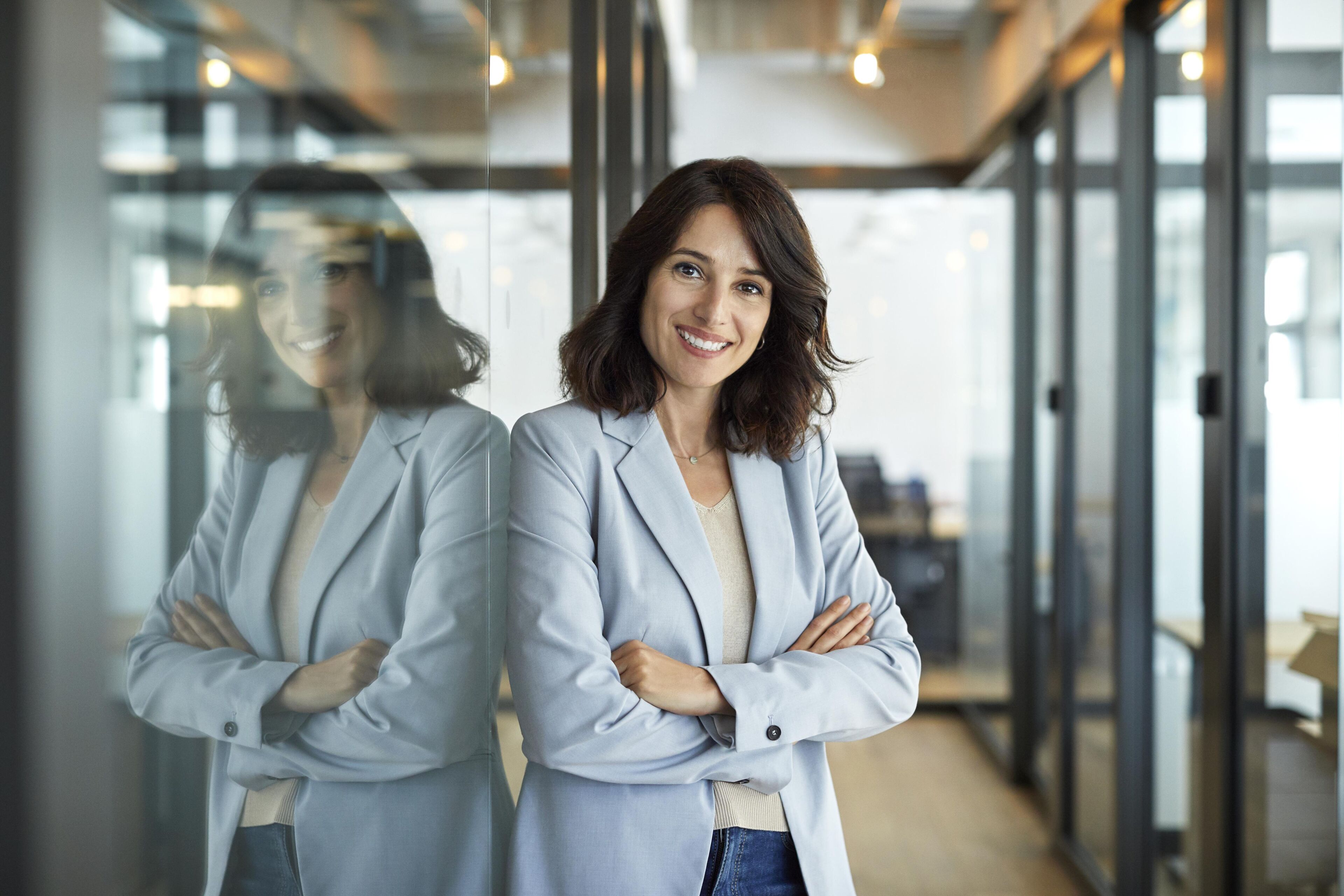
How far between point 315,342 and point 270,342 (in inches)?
3.3

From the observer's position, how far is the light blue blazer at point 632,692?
4.11ft

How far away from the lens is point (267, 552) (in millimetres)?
943

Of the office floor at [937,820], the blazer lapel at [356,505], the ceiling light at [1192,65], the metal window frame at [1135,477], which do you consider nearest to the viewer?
the blazer lapel at [356,505]

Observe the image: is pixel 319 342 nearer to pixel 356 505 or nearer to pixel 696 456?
pixel 356 505

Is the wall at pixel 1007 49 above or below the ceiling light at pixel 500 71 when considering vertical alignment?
above

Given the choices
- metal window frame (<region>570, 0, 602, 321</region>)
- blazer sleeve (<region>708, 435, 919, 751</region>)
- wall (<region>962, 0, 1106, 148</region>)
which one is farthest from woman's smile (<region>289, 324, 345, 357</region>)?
wall (<region>962, 0, 1106, 148</region>)

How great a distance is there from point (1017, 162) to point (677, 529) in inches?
109

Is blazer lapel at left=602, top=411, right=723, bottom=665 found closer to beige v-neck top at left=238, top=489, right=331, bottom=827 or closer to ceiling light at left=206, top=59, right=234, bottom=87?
beige v-neck top at left=238, top=489, right=331, bottom=827

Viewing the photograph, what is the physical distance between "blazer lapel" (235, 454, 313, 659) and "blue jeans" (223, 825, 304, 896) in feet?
0.56

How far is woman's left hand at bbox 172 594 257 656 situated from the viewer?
0.83 meters

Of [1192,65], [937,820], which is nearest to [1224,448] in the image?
[1192,65]

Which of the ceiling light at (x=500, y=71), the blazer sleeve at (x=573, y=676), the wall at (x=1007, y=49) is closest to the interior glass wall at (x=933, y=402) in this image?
the wall at (x=1007, y=49)

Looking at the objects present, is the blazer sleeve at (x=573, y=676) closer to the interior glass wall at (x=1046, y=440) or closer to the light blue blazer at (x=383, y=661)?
the light blue blazer at (x=383, y=661)

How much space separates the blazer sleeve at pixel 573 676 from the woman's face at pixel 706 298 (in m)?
0.23
